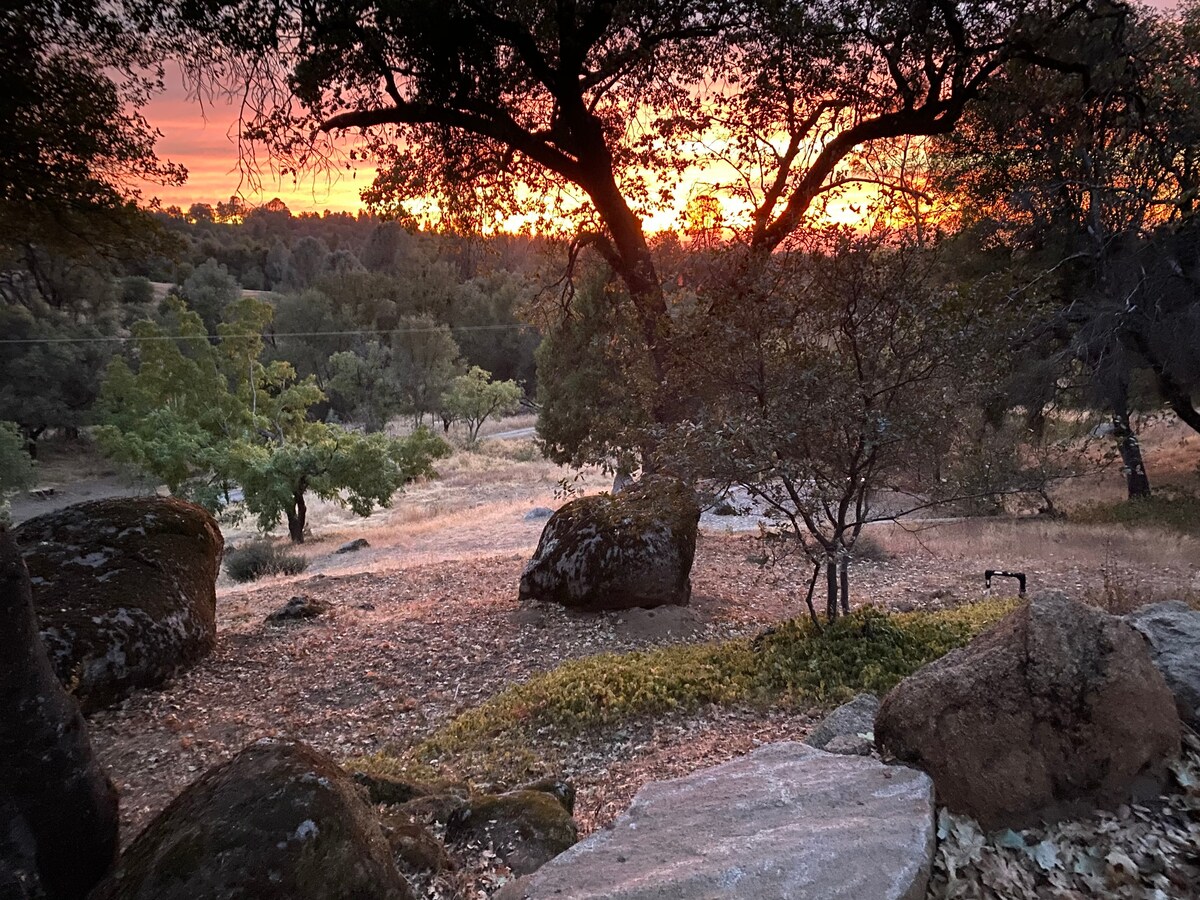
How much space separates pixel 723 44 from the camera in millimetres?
8992

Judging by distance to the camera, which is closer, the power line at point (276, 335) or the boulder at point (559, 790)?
the boulder at point (559, 790)

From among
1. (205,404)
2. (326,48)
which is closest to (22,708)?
(326,48)

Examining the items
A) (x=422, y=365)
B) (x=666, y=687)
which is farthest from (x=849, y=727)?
(x=422, y=365)

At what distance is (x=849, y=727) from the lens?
430cm

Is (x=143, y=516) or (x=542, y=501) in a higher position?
(x=143, y=516)

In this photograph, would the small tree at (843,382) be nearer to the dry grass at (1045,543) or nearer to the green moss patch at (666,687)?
the green moss patch at (666,687)

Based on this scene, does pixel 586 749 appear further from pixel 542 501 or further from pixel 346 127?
pixel 542 501

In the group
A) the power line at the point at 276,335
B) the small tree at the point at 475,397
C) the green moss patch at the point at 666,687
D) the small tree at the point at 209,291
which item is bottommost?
the green moss patch at the point at 666,687

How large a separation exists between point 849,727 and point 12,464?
4287 centimetres

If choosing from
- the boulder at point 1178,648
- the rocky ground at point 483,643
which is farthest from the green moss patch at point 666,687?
the boulder at point 1178,648

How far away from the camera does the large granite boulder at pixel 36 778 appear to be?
3.20 metres

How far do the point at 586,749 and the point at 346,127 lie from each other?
22.9 ft

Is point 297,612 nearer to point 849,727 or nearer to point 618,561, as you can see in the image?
point 618,561

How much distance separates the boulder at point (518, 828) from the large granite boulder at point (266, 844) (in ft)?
2.76
